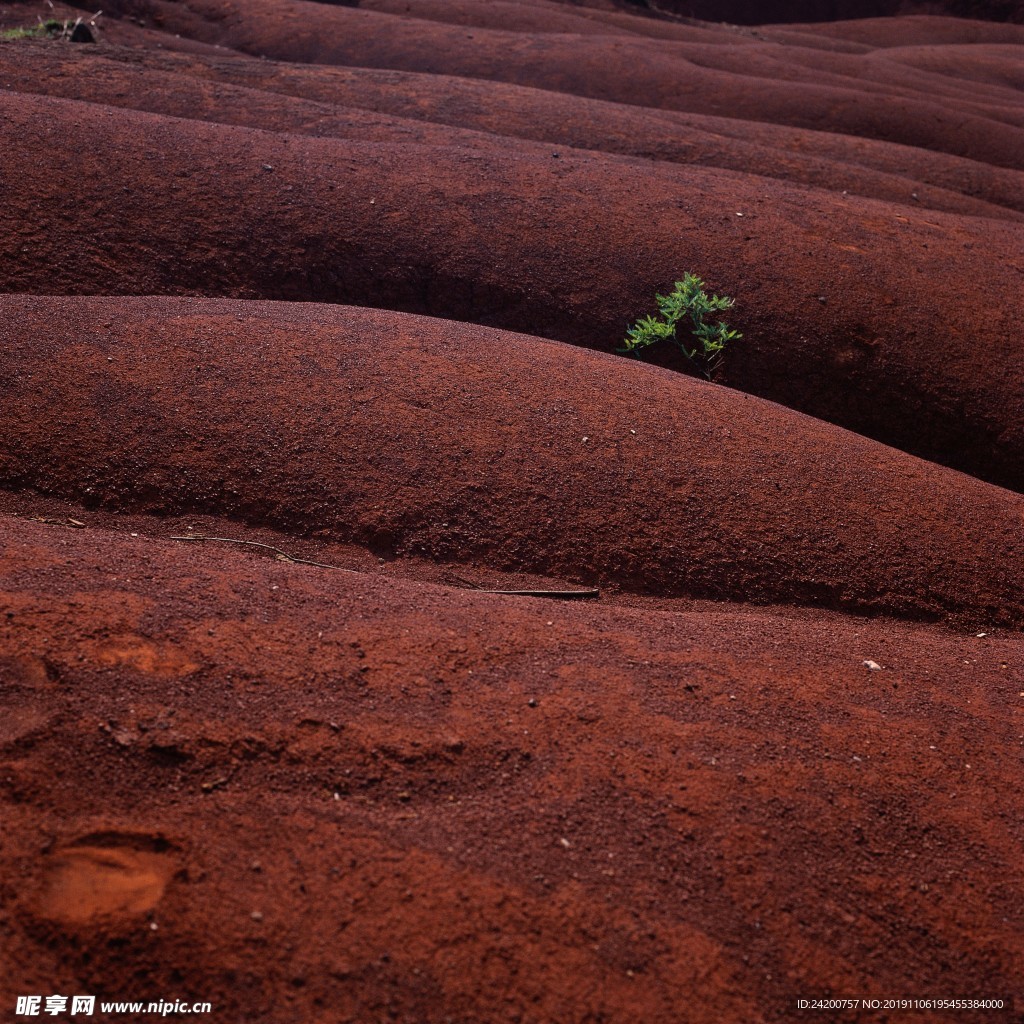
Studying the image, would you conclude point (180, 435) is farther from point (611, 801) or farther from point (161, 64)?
point (161, 64)

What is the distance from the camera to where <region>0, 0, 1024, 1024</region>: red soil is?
230cm

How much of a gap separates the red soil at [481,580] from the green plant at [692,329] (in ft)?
0.51

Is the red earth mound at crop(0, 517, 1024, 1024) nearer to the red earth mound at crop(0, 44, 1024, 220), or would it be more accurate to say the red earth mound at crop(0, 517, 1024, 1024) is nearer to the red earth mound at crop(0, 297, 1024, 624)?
the red earth mound at crop(0, 297, 1024, 624)

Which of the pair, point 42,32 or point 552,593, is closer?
point 552,593

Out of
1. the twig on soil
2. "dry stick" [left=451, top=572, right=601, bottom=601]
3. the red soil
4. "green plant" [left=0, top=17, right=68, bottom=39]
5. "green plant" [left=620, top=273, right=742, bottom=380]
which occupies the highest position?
"green plant" [left=0, top=17, right=68, bottom=39]

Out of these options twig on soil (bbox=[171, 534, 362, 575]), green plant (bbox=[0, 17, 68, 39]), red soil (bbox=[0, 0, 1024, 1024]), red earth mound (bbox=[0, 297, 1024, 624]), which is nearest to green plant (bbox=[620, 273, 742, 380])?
red soil (bbox=[0, 0, 1024, 1024])

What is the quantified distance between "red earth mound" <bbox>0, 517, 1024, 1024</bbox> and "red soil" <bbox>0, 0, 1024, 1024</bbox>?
12 millimetres

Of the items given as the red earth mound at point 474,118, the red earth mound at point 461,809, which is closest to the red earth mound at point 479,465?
the red earth mound at point 461,809

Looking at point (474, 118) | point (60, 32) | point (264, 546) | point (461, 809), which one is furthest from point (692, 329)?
point (60, 32)

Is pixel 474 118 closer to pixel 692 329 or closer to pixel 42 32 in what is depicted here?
pixel 692 329

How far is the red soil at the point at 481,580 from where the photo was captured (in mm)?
2303

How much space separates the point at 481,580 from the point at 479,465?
25.8 inches

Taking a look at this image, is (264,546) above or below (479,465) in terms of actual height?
below

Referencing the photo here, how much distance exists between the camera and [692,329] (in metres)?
6.67
